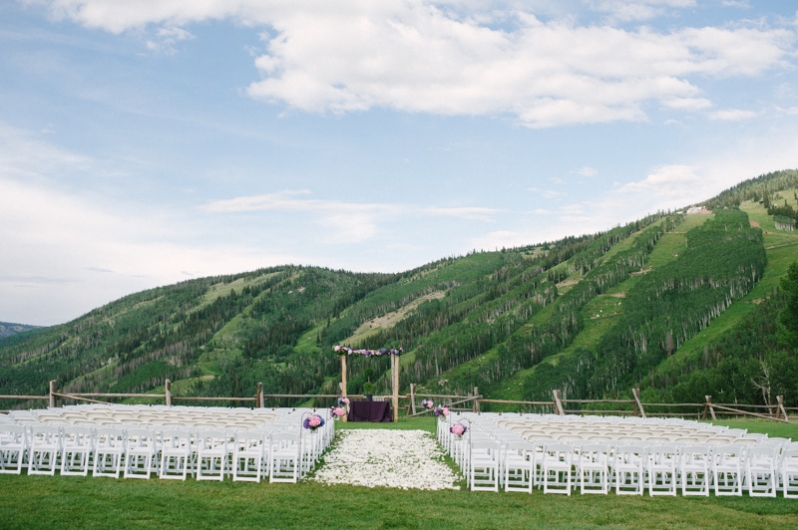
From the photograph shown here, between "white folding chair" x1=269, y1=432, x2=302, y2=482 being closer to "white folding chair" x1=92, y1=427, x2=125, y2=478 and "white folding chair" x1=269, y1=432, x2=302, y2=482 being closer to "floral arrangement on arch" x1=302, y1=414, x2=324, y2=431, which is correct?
"floral arrangement on arch" x1=302, y1=414, x2=324, y2=431

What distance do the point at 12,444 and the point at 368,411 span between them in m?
16.3

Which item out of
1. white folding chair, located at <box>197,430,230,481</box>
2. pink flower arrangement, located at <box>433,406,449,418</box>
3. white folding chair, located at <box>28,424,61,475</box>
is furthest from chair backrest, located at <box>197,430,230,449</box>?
pink flower arrangement, located at <box>433,406,449,418</box>

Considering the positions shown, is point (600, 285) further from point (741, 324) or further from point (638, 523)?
point (638, 523)

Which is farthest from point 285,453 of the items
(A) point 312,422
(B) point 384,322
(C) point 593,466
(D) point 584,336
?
(B) point 384,322

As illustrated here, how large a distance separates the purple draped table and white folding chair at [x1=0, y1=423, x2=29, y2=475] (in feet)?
50.2

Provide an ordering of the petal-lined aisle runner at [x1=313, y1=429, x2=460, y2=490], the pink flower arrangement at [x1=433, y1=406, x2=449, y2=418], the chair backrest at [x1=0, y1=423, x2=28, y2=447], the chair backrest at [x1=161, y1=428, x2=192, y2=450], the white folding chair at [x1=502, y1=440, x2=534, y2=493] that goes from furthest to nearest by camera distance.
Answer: the pink flower arrangement at [x1=433, y1=406, x2=449, y2=418] → the petal-lined aisle runner at [x1=313, y1=429, x2=460, y2=490] → the chair backrest at [x1=0, y1=423, x2=28, y2=447] → the chair backrest at [x1=161, y1=428, x2=192, y2=450] → the white folding chair at [x1=502, y1=440, x2=534, y2=493]

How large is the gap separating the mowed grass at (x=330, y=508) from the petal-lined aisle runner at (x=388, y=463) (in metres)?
0.83

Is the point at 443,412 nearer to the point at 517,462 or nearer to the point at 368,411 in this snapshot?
the point at 368,411

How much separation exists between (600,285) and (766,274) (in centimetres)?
3447

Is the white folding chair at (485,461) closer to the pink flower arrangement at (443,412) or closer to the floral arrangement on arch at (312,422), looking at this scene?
the floral arrangement on arch at (312,422)

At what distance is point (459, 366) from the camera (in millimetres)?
133375

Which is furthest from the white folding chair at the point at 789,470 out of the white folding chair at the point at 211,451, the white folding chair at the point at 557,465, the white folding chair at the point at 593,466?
the white folding chair at the point at 211,451

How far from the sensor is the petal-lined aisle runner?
12297 mm

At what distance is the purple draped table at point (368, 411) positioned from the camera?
26703 millimetres
